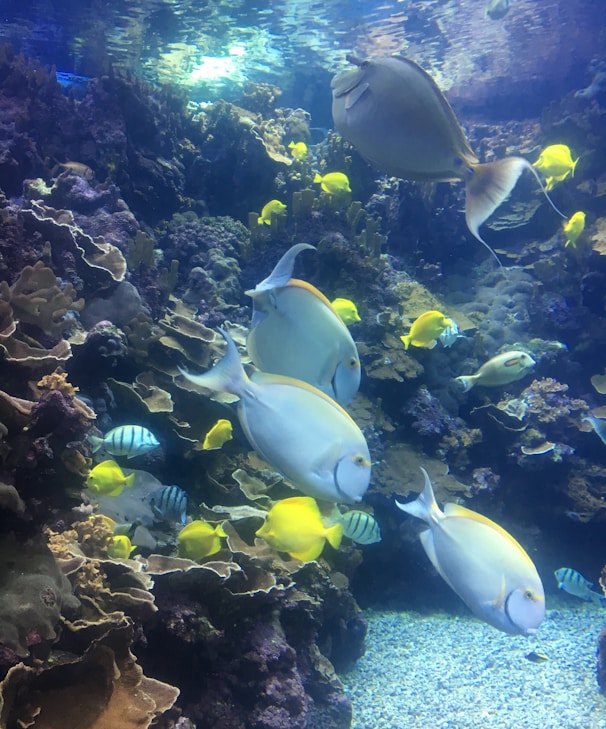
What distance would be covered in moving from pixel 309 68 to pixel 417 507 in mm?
23171

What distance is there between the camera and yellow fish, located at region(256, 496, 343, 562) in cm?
330

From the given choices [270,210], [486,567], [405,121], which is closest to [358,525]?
[486,567]

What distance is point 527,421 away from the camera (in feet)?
23.8

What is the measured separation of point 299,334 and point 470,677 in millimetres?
4522

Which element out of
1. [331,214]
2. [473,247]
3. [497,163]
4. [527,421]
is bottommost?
[527,421]

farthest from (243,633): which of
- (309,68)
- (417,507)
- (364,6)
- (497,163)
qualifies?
(309,68)

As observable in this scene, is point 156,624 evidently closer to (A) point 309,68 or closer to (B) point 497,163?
(B) point 497,163

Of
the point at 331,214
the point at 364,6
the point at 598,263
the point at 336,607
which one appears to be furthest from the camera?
the point at 364,6

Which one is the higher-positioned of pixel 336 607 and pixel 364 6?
pixel 364 6

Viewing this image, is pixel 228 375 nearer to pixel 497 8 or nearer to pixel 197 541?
pixel 197 541

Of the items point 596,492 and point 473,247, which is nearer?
point 596,492

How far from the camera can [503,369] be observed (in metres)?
6.17

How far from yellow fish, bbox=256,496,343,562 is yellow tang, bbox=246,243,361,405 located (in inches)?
48.5

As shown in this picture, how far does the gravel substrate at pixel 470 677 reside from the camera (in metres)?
4.41
